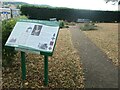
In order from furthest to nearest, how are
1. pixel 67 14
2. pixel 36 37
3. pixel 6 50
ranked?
pixel 67 14, pixel 6 50, pixel 36 37

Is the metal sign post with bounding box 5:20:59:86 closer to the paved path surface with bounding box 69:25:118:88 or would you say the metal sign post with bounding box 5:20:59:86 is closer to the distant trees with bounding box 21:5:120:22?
the paved path surface with bounding box 69:25:118:88

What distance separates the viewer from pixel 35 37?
5465 millimetres

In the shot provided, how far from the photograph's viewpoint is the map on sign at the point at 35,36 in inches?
210

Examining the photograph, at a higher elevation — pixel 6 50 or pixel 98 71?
pixel 6 50

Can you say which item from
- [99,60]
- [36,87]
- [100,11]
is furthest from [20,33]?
[100,11]

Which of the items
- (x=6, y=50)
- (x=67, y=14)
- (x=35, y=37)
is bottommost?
(x=67, y=14)

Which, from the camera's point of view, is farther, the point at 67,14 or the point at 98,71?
the point at 67,14

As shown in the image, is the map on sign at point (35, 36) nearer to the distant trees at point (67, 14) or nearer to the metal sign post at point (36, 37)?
the metal sign post at point (36, 37)

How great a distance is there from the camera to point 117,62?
8.27m

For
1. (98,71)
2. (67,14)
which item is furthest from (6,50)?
(67,14)

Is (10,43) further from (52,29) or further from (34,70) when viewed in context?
(34,70)

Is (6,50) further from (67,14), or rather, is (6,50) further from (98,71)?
(67,14)

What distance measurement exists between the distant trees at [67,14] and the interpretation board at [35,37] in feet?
85.6

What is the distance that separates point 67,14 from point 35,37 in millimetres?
27589
